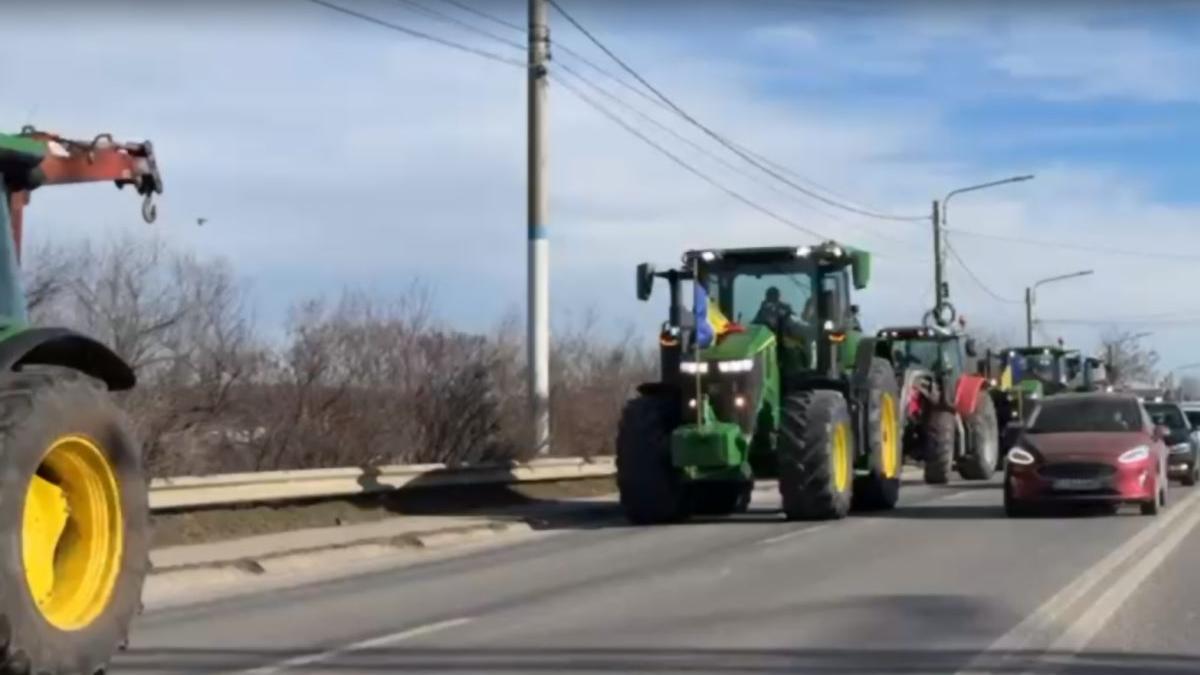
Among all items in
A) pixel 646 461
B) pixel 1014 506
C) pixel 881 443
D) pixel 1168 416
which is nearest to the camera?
pixel 646 461

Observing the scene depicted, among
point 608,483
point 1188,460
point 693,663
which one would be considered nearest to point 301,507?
point 608,483

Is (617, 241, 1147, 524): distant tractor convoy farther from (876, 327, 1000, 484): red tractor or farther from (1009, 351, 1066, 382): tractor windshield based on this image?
(1009, 351, 1066, 382): tractor windshield

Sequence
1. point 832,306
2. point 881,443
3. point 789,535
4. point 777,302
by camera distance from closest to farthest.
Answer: point 789,535 < point 832,306 < point 777,302 < point 881,443

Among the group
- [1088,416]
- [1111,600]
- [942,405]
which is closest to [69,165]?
[1111,600]

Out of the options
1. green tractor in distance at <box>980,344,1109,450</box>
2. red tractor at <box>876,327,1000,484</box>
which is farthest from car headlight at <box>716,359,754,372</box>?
green tractor in distance at <box>980,344,1109,450</box>

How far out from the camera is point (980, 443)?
3247cm

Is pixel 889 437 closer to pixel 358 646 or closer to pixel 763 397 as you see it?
pixel 763 397

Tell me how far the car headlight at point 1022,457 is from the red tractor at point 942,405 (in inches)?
203

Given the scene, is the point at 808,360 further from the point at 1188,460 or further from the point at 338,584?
the point at 1188,460

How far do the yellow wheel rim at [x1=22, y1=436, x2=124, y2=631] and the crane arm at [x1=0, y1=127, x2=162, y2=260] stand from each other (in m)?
1.18

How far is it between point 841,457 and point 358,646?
11.5 meters

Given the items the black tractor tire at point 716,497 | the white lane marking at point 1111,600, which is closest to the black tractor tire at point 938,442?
the black tractor tire at point 716,497

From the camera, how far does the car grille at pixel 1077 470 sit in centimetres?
2088

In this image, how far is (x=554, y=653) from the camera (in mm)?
10547
